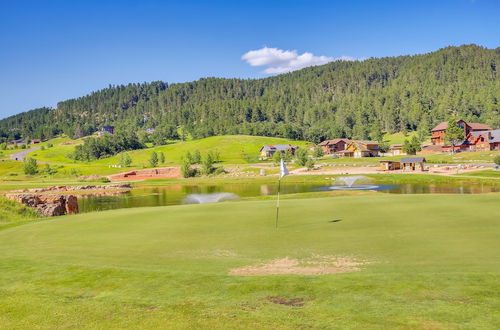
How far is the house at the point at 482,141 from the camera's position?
138375 millimetres

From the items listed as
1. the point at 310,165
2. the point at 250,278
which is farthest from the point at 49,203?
the point at 310,165

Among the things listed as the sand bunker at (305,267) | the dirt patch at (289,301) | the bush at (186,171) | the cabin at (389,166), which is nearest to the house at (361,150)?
the cabin at (389,166)

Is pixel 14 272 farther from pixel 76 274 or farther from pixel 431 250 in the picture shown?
pixel 431 250

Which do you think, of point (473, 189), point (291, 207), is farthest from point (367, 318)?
point (473, 189)

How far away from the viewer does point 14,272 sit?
1686cm

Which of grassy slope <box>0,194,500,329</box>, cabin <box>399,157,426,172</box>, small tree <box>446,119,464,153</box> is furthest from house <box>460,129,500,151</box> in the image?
grassy slope <box>0,194,500,329</box>

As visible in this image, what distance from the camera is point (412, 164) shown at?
354ft

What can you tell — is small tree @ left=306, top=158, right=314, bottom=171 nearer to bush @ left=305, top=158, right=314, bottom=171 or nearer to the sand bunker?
bush @ left=305, top=158, right=314, bottom=171

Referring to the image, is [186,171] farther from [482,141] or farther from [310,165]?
[482,141]

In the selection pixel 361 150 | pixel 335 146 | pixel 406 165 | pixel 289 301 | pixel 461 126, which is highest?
pixel 461 126

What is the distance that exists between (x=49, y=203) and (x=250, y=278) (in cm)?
3921

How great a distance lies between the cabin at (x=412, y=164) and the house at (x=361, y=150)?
49903mm

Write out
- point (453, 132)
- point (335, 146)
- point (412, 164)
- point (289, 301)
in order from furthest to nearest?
point (335, 146) → point (453, 132) → point (412, 164) → point (289, 301)

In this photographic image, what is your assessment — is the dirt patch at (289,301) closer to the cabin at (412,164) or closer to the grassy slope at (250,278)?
the grassy slope at (250,278)
